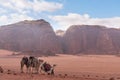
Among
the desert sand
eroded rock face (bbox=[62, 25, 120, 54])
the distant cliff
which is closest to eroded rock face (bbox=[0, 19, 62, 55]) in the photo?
the distant cliff

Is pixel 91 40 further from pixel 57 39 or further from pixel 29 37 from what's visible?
pixel 29 37

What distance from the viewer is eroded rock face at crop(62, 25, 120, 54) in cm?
11625

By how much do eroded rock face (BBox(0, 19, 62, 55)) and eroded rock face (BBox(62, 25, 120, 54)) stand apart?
29.2 ft

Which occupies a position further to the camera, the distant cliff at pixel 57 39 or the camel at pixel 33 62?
the distant cliff at pixel 57 39

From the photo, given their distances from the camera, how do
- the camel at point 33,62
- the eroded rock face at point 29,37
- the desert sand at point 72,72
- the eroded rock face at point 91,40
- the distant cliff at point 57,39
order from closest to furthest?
1. the desert sand at point 72,72
2. the camel at point 33,62
3. the eroded rock face at point 29,37
4. the distant cliff at point 57,39
5. the eroded rock face at point 91,40

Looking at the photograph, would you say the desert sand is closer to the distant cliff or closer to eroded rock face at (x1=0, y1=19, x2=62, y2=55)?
the distant cliff

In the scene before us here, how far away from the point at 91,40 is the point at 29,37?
27.6 m

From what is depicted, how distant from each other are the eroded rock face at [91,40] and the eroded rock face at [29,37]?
351 inches

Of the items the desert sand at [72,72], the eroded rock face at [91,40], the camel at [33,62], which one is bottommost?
the desert sand at [72,72]

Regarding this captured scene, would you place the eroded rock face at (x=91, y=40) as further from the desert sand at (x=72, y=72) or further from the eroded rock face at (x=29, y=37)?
the desert sand at (x=72, y=72)

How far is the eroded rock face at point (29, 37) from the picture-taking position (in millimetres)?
103250

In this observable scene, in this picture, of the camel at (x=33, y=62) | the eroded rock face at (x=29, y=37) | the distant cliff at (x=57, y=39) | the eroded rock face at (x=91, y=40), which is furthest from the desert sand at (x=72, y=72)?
the eroded rock face at (x=91, y=40)

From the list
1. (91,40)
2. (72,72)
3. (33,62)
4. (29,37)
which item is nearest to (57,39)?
(29,37)

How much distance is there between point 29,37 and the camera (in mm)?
105938
